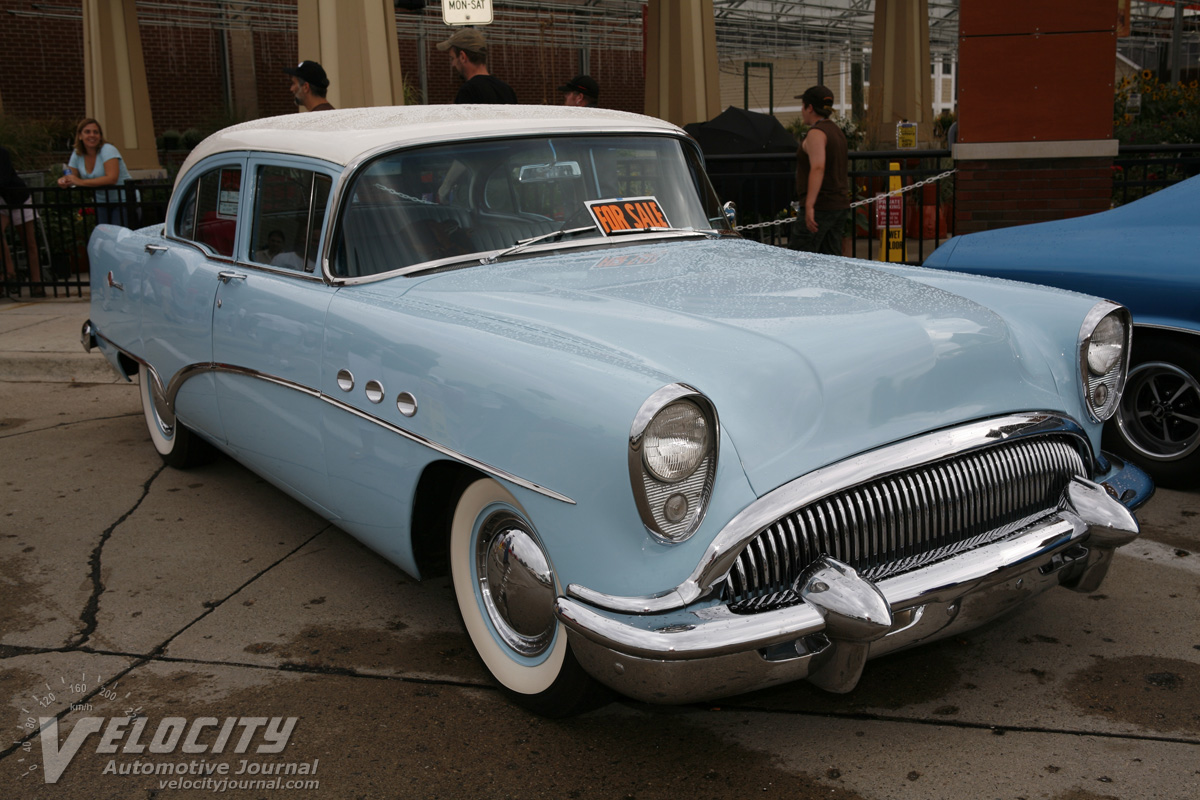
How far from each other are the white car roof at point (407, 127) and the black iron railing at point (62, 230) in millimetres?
6253

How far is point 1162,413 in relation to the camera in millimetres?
4305

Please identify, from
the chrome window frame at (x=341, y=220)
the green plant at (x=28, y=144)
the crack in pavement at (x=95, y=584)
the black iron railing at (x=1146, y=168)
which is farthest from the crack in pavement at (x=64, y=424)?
the green plant at (x=28, y=144)

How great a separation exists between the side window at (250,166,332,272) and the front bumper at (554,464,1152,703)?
1811mm

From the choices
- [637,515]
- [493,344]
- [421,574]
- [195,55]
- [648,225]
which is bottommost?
[421,574]

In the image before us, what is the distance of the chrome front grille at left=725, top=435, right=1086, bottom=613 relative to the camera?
234 centimetres

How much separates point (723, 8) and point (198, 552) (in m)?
29.6

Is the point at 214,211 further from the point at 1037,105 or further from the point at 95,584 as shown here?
the point at 1037,105

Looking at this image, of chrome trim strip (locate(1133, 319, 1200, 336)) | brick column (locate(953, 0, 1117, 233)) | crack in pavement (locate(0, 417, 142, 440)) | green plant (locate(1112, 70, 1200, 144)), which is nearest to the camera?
chrome trim strip (locate(1133, 319, 1200, 336))

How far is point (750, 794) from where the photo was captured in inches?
96.7

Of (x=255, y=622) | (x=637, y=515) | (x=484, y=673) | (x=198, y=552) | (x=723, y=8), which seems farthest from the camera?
(x=723, y=8)

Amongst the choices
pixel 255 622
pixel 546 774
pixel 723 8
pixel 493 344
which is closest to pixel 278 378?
pixel 255 622

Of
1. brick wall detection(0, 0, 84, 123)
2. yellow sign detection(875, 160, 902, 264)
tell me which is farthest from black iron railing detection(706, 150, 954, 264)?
brick wall detection(0, 0, 84, 123)

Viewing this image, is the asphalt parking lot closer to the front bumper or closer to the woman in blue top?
the front bumper

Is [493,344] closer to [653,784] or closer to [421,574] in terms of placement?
[421,574]
